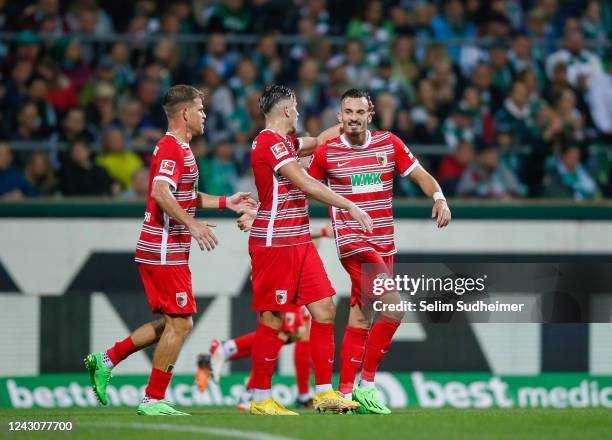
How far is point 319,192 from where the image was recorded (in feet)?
26.6

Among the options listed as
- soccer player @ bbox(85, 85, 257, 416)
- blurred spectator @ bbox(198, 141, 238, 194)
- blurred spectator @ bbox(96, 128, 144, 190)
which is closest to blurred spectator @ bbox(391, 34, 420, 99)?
blurred spectator @ bbox(198, 141, 238, 194)

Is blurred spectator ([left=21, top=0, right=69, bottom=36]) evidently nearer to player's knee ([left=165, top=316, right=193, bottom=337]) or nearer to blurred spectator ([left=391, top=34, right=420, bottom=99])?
blurred spectator ([left=391, top=34, right=420, bottom=99])

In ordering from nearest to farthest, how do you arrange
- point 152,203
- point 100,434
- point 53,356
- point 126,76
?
point 100,434, point 152,203, point 53,356, point 126,76

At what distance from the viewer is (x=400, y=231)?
465 inches

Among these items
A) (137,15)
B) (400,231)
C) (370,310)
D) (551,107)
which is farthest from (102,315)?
(551,107)

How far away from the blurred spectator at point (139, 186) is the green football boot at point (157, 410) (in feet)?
13.9

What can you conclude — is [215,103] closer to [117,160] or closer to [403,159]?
[117,160]

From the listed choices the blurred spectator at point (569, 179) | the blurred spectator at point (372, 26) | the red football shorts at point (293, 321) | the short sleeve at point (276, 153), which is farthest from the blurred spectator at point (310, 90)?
the short sleeve at point (276, 153)

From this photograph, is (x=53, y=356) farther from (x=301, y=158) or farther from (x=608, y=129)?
(x=608, y=129)

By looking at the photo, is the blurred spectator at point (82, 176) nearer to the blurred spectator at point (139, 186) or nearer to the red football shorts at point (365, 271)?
the blurred spectator at point (139, 186)

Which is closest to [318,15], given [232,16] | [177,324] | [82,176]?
[232,16]

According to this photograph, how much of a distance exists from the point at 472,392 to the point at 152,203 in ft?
15.5

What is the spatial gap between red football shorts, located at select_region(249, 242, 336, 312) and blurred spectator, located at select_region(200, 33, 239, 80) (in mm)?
6314

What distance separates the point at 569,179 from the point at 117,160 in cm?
507
